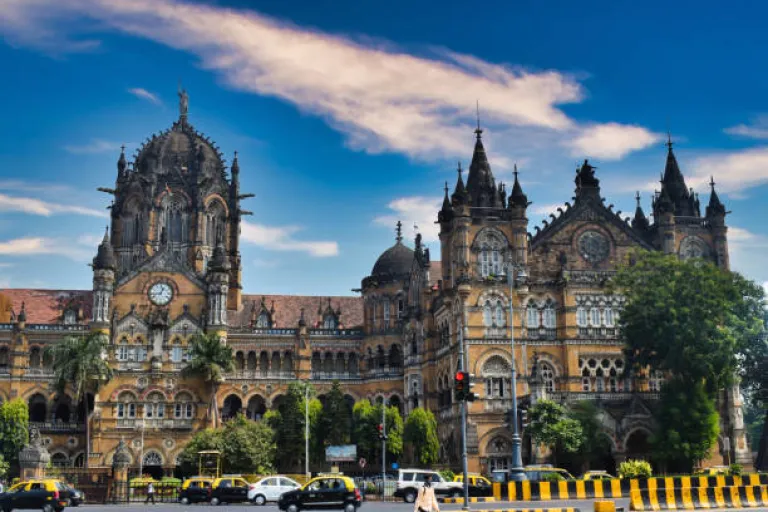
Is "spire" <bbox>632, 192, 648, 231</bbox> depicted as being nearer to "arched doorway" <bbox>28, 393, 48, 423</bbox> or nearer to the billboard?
the billboard

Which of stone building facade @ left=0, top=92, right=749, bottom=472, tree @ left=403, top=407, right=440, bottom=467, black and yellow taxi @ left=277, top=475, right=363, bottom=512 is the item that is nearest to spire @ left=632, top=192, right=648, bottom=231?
stone building facade @ left=0, top=92, right=749, bottom=472

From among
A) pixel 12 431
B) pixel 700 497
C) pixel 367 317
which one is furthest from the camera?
pixel 367 317

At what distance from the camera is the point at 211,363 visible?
8481 cm

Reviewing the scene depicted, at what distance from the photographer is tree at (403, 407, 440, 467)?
7244cm

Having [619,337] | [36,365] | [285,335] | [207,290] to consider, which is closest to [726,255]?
[619,337]

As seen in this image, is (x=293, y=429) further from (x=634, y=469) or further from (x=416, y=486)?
(x=634, y=469)

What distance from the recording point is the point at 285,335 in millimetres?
93812

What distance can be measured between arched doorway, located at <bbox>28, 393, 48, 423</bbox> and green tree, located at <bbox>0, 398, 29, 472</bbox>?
7.98m

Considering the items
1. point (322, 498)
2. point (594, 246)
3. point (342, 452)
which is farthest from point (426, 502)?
point (594, 246)

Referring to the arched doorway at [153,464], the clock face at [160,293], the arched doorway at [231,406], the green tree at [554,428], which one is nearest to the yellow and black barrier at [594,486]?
the green tree at [554,428]

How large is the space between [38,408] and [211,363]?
19465 millimetres

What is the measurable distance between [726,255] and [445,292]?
25.0 meters

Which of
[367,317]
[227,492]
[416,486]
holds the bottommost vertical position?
[227,492]

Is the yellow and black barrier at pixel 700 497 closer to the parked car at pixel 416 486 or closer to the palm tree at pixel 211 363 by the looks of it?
the parked car at pixel 416 486
